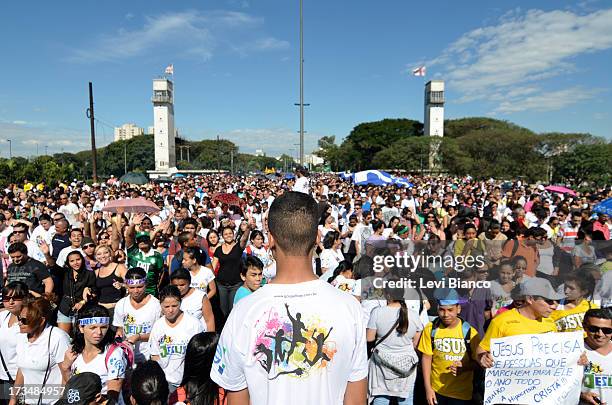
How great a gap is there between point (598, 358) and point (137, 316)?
4.19 m

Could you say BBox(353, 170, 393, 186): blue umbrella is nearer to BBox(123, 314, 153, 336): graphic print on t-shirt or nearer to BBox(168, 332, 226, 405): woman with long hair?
BBox(123, 314, 153, 336): graphic print on t-shirt

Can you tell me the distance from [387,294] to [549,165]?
52.8 m

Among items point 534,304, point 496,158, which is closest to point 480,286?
point 534,304

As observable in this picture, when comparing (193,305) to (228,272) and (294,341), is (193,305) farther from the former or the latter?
(294,341)

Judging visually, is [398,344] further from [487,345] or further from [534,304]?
[534,304]

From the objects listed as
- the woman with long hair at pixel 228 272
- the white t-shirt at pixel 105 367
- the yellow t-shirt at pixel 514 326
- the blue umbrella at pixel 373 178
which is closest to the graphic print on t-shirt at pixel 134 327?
the white t-shirt at pixel 105 367

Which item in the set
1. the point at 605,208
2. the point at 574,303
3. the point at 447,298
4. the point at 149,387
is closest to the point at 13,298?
the point at 149,387

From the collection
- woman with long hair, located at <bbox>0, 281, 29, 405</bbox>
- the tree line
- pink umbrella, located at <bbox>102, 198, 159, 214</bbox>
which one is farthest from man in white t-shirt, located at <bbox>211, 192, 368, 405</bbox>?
the tree line

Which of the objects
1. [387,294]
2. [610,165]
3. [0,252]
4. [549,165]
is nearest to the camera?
[387,294]

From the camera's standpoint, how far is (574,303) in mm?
3664

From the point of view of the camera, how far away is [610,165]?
42.2 m

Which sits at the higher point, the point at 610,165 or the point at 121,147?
the point at 121,147

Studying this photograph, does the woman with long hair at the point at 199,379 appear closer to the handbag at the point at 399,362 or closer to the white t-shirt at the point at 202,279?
the handbag at the point at 399,362

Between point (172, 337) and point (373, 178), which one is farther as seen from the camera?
point (373, 178)
